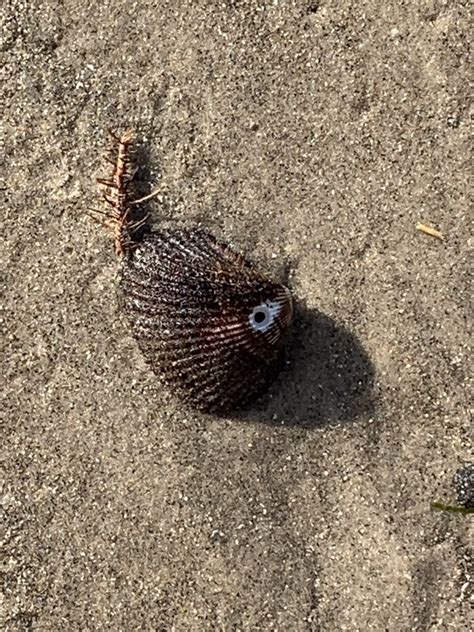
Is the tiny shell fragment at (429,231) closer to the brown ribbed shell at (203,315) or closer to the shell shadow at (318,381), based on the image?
the shell shadow at (318,381)

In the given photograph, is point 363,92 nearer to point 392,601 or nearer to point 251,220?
point 251,220

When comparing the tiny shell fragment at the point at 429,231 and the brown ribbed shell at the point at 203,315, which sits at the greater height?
the brown ribbed shell at the point at 203,315

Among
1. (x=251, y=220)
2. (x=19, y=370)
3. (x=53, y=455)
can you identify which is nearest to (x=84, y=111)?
(x=251, y=220)

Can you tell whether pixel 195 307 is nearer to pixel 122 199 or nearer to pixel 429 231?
pixel 122 199

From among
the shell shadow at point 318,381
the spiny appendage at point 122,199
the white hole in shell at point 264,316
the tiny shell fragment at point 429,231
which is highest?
the spiny appendage at point 122,199

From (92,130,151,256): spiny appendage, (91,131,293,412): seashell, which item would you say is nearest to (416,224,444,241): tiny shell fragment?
(91,131,293,412): seashell

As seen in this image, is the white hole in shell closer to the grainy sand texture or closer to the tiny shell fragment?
the grainy sand texture

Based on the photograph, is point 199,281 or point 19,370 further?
A: point 19,370

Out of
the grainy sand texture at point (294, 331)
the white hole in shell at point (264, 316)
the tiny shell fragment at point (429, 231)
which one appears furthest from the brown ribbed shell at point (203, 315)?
the tiny shell fragment at point (429, 231)
